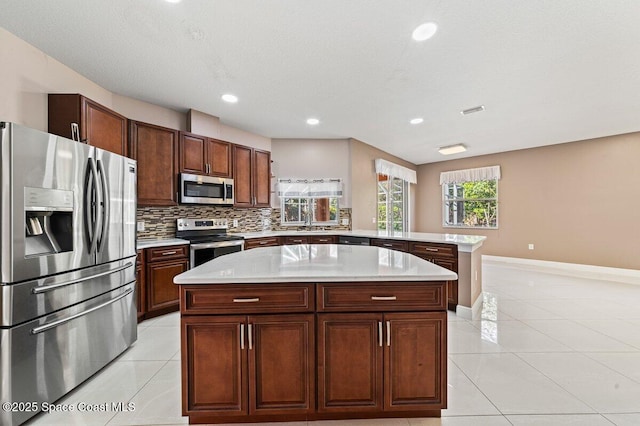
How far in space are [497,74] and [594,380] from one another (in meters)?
2.74

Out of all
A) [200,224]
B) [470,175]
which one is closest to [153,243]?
[200,224]

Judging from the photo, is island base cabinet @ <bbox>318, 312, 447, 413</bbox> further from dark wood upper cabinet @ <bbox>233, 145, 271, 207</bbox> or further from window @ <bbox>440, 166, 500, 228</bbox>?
window @ <bbox>440, 166, 500, 228</bbox>

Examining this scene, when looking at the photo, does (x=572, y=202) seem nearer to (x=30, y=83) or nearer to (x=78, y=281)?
(x=78, y=281)

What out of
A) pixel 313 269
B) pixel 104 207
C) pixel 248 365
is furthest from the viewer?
pixel 104 207

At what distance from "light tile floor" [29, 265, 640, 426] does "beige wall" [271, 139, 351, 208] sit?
2975mm

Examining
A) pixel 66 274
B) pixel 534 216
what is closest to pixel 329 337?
pixel 66 274

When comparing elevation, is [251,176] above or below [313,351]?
above

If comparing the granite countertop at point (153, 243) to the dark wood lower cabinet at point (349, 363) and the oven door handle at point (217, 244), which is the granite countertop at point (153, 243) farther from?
the dark wood lower cabinet at point (349, 363)

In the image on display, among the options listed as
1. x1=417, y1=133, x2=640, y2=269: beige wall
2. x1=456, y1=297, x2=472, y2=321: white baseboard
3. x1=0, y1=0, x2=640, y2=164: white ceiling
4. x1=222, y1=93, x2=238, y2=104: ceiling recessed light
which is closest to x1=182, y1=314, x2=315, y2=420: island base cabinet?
x1=0, y1=0, x2=640, y2=164: white ceiling

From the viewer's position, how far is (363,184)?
5.62 metres

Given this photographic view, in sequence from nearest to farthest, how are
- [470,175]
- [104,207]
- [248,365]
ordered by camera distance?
1. [248,365]
2. [104,207]
3. [470,175]

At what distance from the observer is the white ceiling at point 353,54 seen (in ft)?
6.40

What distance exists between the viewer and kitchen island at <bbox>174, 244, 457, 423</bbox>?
4.88 ft

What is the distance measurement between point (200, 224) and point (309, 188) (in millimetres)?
2040
